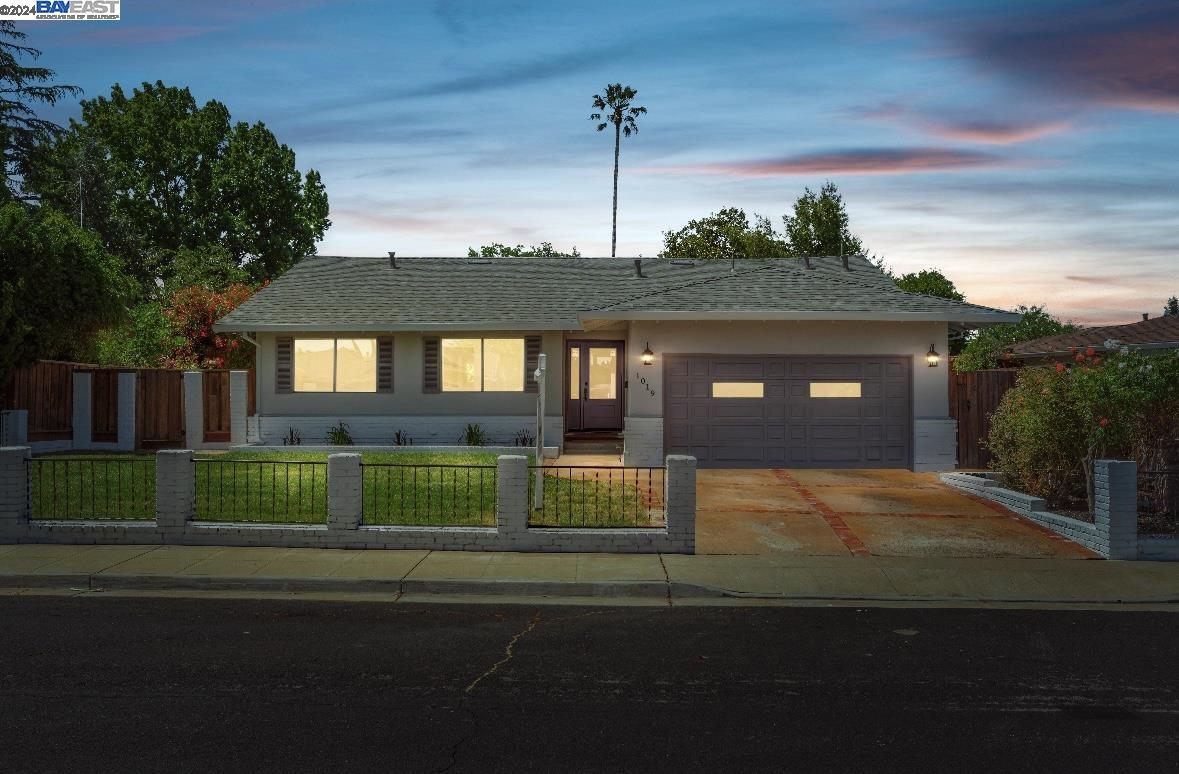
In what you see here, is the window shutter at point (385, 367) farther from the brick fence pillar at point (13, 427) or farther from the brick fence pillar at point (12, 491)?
the brick fence pillar at point (12, 491)

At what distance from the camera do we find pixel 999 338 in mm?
36375

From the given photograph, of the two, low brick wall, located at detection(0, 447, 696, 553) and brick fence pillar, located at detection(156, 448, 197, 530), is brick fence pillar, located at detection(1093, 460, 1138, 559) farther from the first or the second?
brick fence pillar, located at detection(156, 448, 197, 530)

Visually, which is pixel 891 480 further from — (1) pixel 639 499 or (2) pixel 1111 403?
(1) pixel 639 499

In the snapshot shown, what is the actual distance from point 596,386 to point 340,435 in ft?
22.1

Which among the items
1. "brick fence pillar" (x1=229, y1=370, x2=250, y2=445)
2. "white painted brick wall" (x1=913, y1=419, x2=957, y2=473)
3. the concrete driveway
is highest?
"brick fence pillar" (x1=229, y1=370, x2=250, y2=445)

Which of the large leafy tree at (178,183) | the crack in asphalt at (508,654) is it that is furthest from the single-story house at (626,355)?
the large leafy tree at (178,183)

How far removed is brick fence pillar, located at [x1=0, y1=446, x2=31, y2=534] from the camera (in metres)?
12.0

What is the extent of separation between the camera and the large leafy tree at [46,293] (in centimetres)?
2017

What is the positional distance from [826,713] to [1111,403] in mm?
9277

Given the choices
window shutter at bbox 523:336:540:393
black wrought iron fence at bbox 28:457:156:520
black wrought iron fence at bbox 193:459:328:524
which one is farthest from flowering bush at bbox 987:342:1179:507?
black wrought iron fence at bbox 28:457:156:520

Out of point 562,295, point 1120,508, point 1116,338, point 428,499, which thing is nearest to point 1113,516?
point 1120,508

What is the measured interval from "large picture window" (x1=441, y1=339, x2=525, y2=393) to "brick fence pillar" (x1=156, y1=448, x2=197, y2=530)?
1114 centimetres

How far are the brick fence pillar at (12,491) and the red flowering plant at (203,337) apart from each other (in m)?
18.9

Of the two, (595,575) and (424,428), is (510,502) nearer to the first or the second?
(595,575)
